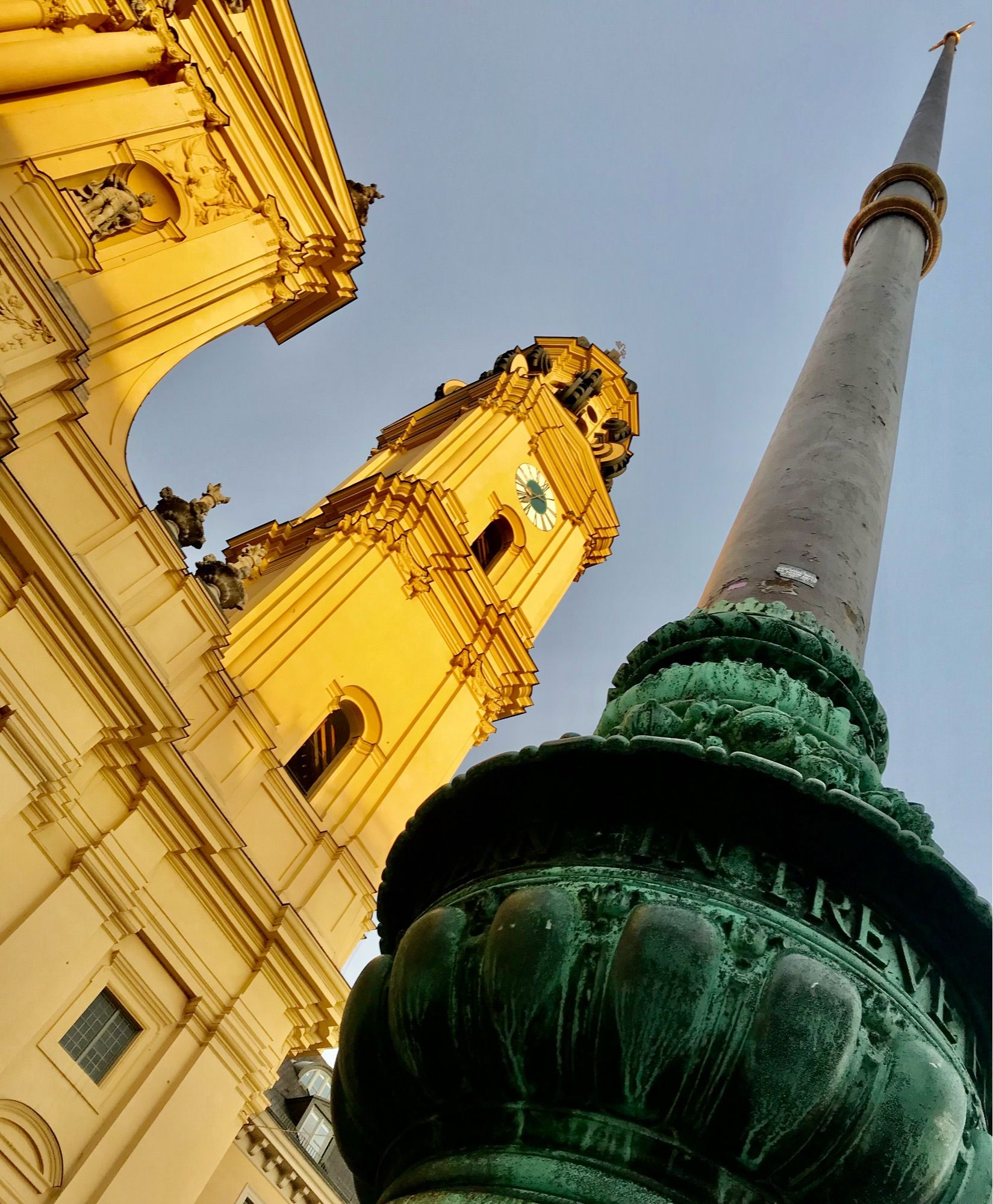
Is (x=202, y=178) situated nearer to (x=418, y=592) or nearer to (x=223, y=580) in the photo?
(x=223, y=580)

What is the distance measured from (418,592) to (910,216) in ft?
45.7

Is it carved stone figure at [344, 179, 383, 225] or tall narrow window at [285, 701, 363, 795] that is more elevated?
carved stone figure at [344, 179, 383, 225]

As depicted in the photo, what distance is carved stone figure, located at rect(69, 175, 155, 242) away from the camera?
14.5 metres

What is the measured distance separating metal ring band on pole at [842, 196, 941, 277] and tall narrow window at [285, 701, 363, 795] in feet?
41.8

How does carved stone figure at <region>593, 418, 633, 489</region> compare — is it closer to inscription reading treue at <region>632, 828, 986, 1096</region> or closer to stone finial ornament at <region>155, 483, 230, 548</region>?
stone finial ornament at <region>155, 483, 230, 548</region>

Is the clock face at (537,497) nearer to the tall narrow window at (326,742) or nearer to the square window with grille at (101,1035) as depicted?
the tall narrow window at (326,742)

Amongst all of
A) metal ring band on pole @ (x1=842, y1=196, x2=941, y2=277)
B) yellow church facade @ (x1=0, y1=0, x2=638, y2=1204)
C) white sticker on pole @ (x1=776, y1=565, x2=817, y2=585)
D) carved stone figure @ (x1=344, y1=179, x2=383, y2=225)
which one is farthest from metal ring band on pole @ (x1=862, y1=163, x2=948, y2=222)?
carved stone figure @ (x1=344, y1=179, x2=383, y2=225)

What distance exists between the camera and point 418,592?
19828 mm

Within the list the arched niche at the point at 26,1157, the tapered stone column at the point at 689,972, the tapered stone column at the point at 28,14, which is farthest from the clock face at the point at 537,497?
the tapered stone column at the point at 689,972

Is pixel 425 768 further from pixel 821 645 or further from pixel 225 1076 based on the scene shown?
pixel 821 645

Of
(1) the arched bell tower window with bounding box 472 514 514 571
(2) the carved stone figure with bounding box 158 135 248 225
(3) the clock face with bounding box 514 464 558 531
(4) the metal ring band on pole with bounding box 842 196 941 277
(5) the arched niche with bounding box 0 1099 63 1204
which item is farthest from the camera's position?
(3) the clock face with bounding box 514 464 558 531

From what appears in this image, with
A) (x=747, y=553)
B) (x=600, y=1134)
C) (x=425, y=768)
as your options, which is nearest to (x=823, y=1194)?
(x=600, y=1134)

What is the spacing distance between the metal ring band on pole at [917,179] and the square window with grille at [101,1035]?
1108 cm

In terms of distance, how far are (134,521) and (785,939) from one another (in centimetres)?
1378
